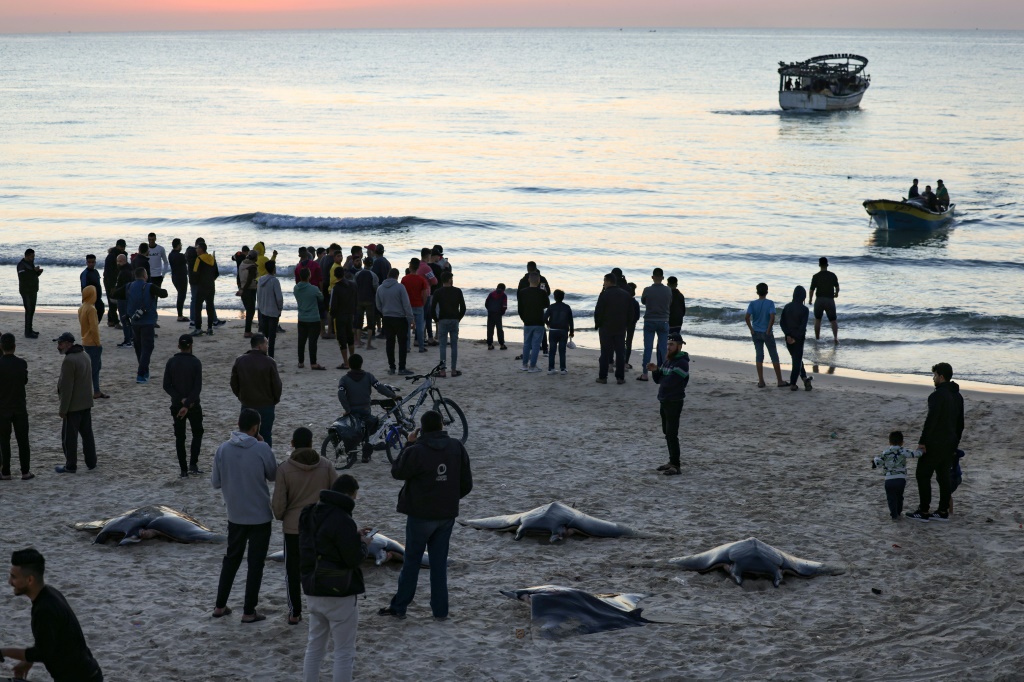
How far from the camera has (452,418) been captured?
1259 cm

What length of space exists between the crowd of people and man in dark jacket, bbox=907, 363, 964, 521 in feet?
0.05

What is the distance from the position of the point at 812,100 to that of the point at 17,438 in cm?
8449

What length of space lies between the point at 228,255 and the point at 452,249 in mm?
7672

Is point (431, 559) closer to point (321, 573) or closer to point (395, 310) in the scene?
point (321, 573)

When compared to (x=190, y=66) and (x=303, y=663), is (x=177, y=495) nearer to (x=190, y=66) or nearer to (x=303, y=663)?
(x=303, y=663)

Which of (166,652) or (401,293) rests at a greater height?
(401,293)

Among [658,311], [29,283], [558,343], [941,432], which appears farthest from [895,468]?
[29,283]

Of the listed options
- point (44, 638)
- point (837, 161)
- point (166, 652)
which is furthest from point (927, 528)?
point (837, 161)

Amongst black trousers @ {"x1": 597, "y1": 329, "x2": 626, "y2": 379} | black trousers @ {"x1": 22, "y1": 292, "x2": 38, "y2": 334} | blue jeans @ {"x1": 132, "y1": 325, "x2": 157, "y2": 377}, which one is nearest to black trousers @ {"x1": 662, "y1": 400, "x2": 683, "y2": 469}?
black trousers @ {"x1": 597, "y1": 329, "x2": 626, "y2": 379}

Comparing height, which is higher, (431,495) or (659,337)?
(659,337)

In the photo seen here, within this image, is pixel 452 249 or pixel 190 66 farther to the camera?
pixel 190 66

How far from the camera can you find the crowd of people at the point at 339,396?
639cm

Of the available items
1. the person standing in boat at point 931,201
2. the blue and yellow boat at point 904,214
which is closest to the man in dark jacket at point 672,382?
the blue and yellow boat at point 904,214

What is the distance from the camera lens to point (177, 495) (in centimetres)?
1075
